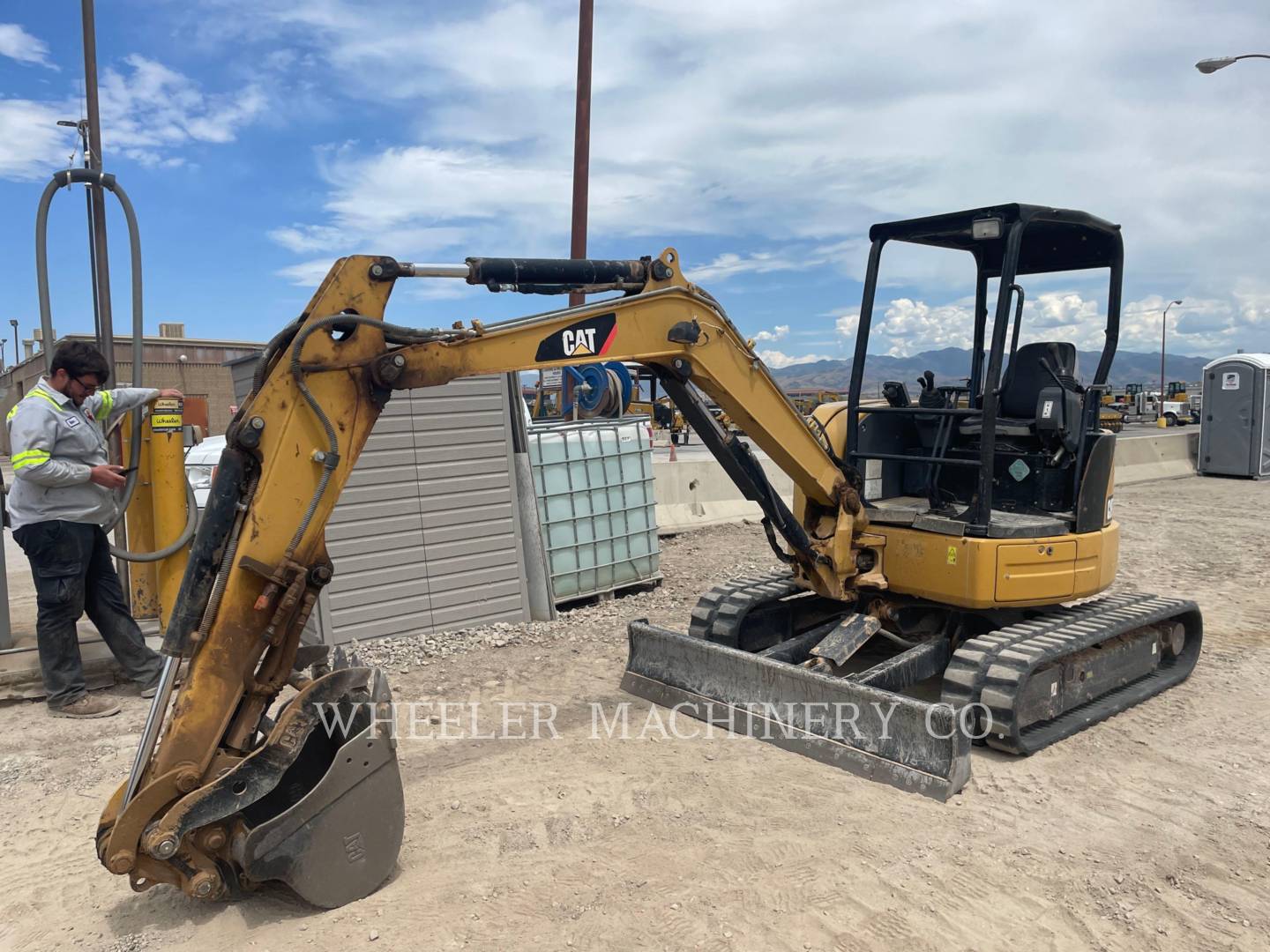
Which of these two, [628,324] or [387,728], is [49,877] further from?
[628,324]

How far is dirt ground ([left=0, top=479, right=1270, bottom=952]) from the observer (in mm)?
3314

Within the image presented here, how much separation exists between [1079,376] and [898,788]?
2.89 m

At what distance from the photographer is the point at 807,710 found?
4.88 m

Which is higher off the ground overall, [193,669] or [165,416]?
[165,416]

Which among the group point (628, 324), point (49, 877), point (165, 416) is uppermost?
point (628, 324)

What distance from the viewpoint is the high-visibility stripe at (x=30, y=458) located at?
5.24 m

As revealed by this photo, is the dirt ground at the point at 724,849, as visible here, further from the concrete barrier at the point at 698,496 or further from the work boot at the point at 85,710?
the concrete barrier at the point at 698,496

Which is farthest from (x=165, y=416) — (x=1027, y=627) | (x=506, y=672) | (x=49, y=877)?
(x=1027, y=627)

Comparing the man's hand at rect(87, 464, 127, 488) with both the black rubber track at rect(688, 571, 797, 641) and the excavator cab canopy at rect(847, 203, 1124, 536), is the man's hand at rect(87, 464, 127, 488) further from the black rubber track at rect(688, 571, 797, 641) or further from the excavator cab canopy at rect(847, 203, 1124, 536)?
the excavator cab canopy at rect(847, 203, 1124, 536)

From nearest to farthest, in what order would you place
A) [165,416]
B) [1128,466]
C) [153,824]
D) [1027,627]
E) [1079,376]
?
[153,824]
[1027,627]
[1079,376]
[165,416]
[1128,466]

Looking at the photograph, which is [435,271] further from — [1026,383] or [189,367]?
[189,367]

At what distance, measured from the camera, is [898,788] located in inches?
174

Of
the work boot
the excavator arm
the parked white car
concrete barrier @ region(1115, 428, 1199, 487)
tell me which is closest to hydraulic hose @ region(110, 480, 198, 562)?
the work boot

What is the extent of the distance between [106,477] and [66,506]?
28cm
